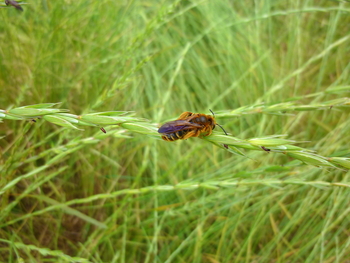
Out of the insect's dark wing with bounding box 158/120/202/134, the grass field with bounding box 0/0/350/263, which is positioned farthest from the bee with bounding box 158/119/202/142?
the grass field with bounding box 0/0/350/263

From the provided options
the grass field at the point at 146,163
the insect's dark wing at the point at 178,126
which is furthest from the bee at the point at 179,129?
the grass field at the point at 146,163

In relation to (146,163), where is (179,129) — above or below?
above

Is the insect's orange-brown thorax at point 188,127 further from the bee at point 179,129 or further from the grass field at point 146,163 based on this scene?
the grass field at point 146,163

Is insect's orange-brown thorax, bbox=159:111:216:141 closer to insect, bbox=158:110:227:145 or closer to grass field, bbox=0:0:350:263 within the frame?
insect, bbox=158:110:227:145

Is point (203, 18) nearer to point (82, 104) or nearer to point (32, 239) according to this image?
point (82, 104)

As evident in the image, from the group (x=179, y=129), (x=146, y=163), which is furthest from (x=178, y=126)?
(x=146, y=163)

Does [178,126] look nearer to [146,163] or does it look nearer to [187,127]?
[187,127]
